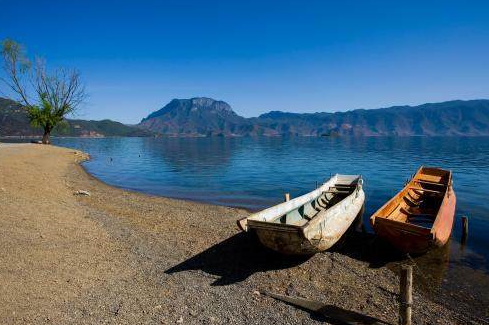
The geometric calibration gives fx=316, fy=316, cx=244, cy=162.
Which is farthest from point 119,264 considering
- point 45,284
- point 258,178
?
point 258,178

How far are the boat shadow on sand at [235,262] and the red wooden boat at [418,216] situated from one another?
148 inches

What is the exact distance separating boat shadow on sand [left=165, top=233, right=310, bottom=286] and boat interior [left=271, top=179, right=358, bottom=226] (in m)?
1.43

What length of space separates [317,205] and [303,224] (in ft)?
16.7

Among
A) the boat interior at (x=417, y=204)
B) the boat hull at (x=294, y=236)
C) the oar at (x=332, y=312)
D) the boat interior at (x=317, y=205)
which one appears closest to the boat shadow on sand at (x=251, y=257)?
the boat hull at (x=294, y=236)

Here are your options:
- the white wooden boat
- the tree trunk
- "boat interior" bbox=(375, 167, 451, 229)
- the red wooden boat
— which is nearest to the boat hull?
the white wooden boat

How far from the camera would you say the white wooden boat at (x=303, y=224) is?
398 inches

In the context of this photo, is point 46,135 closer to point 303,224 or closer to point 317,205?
point 317,205

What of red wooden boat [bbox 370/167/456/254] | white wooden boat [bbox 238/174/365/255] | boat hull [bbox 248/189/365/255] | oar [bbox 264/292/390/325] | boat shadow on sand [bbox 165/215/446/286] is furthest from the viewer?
red wooden boat [bbox 370/167/456/254]

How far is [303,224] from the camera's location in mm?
12344

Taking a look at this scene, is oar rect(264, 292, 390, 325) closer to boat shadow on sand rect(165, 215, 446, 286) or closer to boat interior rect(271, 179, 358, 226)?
boat shadow on sand rect(165, 215, 446, 286)

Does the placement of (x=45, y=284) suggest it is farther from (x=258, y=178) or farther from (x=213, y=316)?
(x=258, y=178)

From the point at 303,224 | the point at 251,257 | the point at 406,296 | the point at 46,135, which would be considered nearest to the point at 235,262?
the point at 251,257

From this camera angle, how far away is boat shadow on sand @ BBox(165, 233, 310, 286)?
10.5 meters

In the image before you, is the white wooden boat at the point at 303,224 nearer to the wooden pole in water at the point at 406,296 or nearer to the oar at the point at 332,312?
the oar at the point at 332,312
